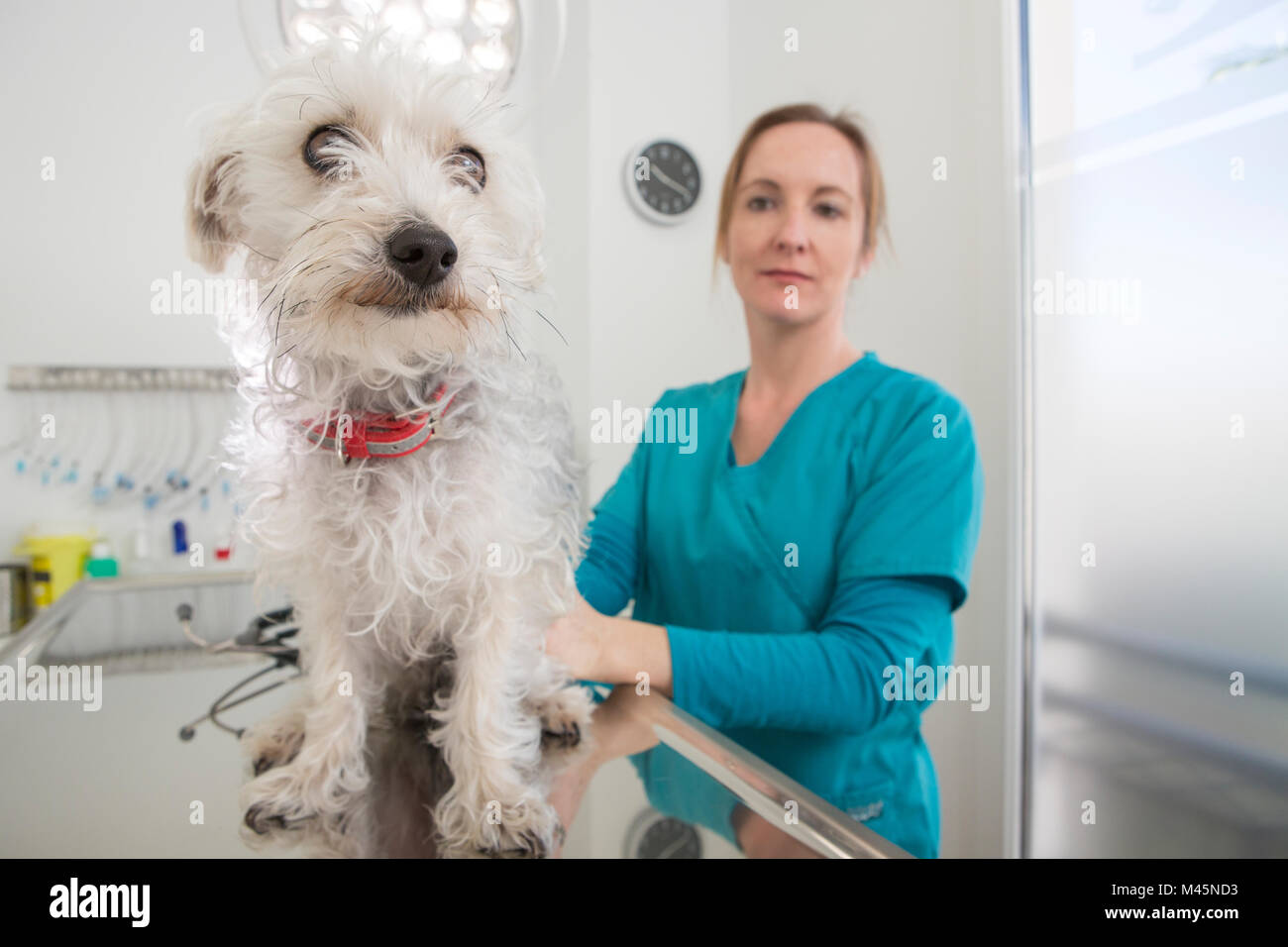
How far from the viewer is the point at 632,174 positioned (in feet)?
6.72

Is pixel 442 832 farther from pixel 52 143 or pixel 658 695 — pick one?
pixel 52 143

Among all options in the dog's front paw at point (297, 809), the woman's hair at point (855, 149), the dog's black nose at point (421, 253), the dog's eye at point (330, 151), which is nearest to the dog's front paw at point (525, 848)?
the dog's front paw at point (297, 809)

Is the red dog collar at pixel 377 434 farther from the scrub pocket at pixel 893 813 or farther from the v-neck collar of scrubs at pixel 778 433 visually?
the scrub pocket at pixel 893 813

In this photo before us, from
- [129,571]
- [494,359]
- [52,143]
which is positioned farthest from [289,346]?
[52,143]

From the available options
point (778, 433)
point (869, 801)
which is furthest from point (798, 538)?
point (869, 801)

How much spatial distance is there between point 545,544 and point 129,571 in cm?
162

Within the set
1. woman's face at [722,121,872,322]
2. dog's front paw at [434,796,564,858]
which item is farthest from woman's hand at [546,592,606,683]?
woman's face at [722,121,872,322]

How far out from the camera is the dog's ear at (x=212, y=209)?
649 millimetres

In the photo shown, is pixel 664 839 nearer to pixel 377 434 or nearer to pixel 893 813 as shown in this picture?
pixel 377 434

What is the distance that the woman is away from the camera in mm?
946

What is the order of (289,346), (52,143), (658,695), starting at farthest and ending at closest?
(52,143), (658,695), (289,346)

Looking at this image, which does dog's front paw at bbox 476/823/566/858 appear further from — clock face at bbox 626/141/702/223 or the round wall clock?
clock face at bbox 626/141/702/223

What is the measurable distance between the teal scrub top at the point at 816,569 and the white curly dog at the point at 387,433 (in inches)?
8.2

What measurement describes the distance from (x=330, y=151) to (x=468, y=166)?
12 centimetres
